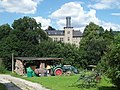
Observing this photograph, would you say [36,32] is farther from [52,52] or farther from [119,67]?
[119,67]

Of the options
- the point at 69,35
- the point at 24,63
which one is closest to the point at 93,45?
the point at 24,63

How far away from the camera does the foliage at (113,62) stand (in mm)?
16859

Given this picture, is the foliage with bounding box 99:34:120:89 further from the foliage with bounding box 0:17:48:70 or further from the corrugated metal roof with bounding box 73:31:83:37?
the corrugated metal roof with bounding box 73:31:83:37

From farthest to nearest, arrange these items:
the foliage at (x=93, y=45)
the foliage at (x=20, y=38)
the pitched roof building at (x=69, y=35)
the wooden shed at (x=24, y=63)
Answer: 1. the pitched roof building at (x=69, y=35)
2. the foliage at (x=93, y=45)
3. the foliage at (x=20, y=38)
4. the wooden shed at (x=24, y=63)

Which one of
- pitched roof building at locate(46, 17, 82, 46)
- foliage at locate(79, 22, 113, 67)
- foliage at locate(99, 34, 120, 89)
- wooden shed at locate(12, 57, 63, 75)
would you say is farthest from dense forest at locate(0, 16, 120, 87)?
pitched roof building at locate(46, 17, 82, 46)

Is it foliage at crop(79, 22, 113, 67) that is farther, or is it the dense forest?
foliage at crop(79, 22, 113, 67)

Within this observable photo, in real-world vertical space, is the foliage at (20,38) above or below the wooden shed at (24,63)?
above

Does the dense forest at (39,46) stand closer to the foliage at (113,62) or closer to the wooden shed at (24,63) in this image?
the wooden shed at (24,63)

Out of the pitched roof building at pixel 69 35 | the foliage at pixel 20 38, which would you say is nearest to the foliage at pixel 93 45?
the foliage at pixel 20 38

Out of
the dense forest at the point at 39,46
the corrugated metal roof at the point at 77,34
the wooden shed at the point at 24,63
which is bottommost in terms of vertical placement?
the wooden shed at the point at 24,63

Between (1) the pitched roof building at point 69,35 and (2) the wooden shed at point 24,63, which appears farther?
(1) the pitched roof building at point 69,35

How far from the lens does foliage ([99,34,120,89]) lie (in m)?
16.9

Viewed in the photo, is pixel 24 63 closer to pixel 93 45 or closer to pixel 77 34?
Result: pixel 93 45

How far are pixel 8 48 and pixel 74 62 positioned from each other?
36.4 feet
